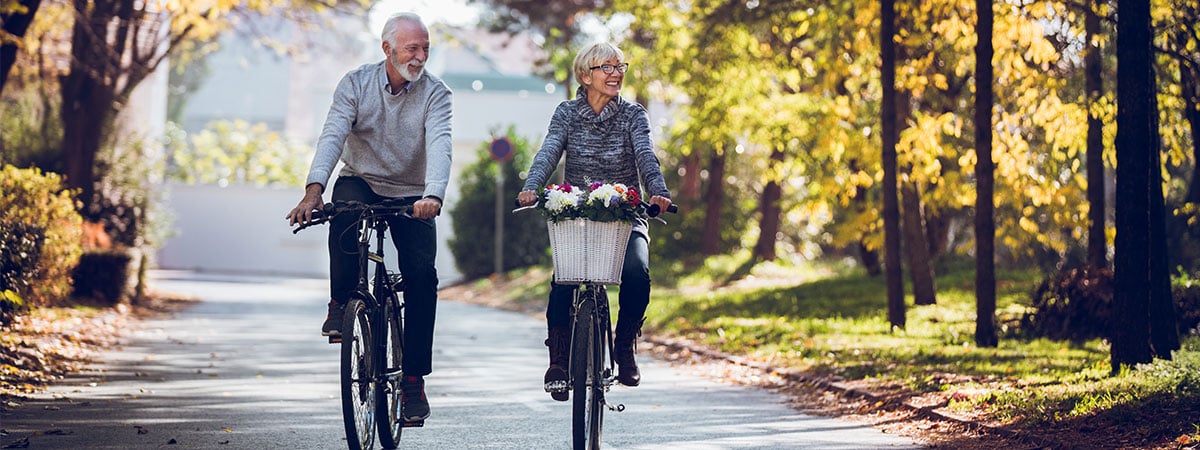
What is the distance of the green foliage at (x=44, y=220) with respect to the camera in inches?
502

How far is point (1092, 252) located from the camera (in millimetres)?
15281

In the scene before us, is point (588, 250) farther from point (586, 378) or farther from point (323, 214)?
point (323, 214)

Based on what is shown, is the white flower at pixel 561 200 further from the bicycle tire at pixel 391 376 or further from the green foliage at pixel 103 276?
the green foliage at pixel 103 276

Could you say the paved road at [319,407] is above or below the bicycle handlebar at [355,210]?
below

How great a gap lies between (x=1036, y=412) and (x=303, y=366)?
5946 mm

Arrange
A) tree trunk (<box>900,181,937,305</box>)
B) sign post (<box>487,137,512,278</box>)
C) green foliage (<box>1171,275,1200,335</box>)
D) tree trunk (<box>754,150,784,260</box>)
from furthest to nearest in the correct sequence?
tree trunk (<box>754,150,784,260</box>)
sign post (<box>487,137,512,278</box>)
tree trunk (<box>900,181,937,305</box>)
green foliage (<box>1171,275,1200,335</box>)

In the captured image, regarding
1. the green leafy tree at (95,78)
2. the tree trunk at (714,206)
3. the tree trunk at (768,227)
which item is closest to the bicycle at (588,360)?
the green leafy tree at (95,78)

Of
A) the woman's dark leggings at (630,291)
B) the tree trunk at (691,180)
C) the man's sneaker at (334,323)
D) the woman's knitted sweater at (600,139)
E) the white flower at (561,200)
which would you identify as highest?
the tree trunk at (691,180)

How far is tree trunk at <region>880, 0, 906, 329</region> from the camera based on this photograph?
14.4 metres

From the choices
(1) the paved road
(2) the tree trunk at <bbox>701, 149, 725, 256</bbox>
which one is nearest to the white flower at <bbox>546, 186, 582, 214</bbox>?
(1) the paved road

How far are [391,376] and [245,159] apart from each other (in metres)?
43.4

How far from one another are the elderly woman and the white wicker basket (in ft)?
1.32

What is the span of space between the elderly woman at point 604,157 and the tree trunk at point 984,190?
629cm

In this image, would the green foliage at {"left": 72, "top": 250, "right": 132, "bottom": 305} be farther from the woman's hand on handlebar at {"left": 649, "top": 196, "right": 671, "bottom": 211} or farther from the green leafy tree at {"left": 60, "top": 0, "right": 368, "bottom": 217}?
the woman's hand on handlebar at {"left": 649, "top": 196, "right": 671, "bottom": 211}
